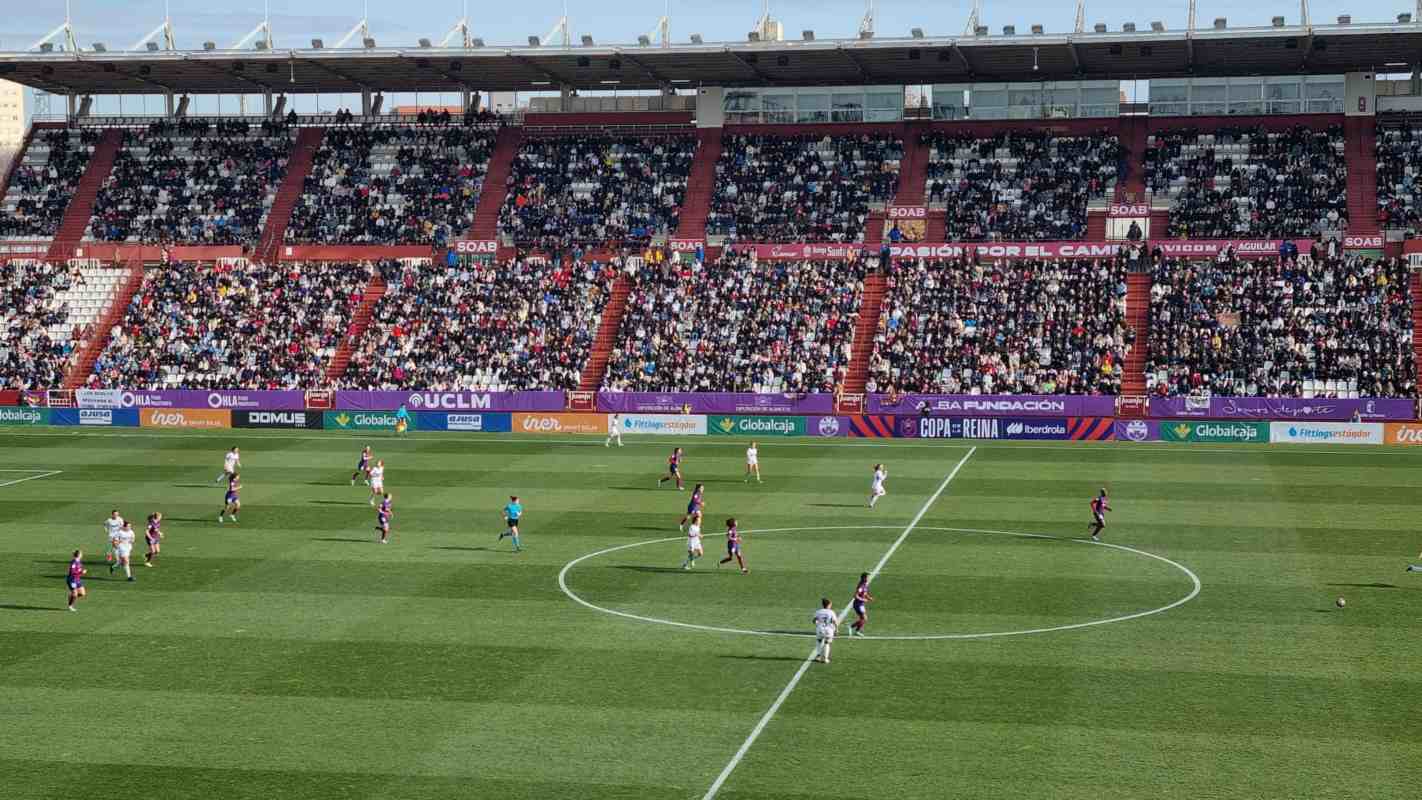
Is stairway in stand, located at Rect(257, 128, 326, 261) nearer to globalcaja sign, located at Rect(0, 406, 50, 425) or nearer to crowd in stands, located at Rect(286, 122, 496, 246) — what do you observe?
→ crowd in stands, located at Rect(286, 122, 496, 246)

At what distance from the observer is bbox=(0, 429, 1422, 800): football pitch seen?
22203mm

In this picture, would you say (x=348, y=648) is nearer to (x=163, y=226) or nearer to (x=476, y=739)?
(x=476, y=739)

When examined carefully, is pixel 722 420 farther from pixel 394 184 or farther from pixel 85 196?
pixel 85 196

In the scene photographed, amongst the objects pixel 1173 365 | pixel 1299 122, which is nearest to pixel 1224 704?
pixel 1173 365

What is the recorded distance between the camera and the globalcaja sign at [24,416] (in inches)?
2709

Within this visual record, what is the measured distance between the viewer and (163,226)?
82625 mm

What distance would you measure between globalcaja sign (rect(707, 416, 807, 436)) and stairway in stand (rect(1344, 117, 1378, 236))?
28.2 metres

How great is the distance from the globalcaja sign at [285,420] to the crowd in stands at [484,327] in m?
3.02

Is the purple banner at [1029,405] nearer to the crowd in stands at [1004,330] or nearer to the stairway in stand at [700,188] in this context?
the crowd in stands at [1004,330]

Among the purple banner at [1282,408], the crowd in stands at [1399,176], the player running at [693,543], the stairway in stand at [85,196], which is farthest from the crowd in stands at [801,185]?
the player running at [693,543]

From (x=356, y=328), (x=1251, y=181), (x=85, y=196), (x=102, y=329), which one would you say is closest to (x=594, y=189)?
(x=356, y=328)

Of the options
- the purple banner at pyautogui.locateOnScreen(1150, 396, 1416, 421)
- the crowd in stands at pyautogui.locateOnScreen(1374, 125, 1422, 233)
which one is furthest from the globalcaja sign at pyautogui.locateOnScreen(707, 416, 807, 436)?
the crowd in stands at pyautogui.locateOnScreen(1374, 125, 1422, 233)

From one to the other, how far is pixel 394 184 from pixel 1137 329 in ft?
131

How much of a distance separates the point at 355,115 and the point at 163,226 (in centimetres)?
1252
